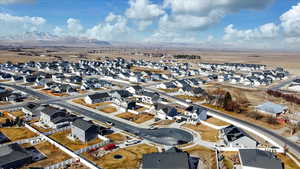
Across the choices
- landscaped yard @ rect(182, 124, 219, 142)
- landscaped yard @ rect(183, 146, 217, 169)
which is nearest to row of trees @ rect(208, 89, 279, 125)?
landscaped yard @ rect(182, 124, 219, 142)

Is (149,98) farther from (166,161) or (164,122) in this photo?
(166,161)

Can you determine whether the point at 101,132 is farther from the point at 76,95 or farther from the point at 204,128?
the point at 76,95

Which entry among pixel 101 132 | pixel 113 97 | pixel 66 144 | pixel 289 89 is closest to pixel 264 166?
pixel 101 132

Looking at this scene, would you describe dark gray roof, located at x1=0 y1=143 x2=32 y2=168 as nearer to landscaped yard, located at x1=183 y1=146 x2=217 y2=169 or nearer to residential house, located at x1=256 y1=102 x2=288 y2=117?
landscaped yard, located at x1=183 y1=146 x2=217 y2=169

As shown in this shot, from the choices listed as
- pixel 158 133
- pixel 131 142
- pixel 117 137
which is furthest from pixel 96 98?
pixel 131 142

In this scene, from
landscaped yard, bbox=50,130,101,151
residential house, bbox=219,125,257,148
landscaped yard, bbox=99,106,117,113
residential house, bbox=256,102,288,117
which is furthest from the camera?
landscaped yard, bbox=99,106,117,113

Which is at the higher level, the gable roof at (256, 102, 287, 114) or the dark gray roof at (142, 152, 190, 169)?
the gable roof at (256, 102, 287, 114)

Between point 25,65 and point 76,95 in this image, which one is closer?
point 76,95

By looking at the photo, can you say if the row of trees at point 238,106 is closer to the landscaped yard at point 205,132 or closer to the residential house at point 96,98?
the landscaped yard at point 205,132
